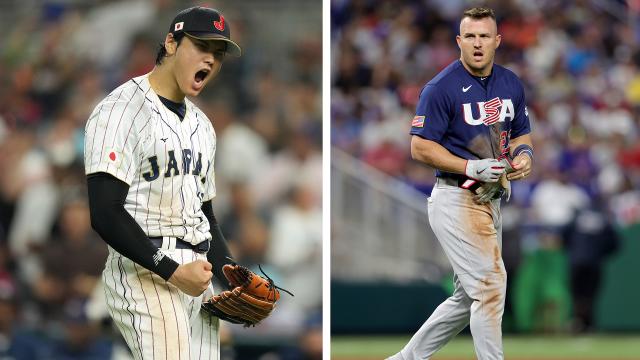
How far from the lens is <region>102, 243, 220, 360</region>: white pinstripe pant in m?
3.68

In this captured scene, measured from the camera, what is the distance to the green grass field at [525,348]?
9.97 meters

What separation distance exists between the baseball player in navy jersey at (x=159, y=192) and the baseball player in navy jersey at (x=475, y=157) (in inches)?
58.7

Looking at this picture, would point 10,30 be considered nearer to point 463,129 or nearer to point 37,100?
point 37,100

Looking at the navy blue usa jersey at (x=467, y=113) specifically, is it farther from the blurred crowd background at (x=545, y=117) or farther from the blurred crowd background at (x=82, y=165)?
the blurred crowd background at (x=545, y=117)

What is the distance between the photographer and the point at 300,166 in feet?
32.2

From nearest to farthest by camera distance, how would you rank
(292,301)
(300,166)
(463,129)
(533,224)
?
(463,129), (292,301), (300,166), (533,224)

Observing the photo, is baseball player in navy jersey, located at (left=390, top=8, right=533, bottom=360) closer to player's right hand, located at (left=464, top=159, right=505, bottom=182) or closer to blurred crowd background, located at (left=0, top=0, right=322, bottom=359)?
player's right hand, located at (left=464, top=159, right=505, bottom=182)

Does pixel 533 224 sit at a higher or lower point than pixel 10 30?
lower

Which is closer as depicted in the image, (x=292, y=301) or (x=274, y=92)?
(x=292, y=301)

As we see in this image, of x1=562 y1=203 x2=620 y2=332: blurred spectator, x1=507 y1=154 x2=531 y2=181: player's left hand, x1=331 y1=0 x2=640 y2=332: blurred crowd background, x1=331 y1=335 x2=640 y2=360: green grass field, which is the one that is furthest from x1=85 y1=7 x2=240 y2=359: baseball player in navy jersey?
Result: x1=562 y1=203 x2=620 y2=332: blurred spectator

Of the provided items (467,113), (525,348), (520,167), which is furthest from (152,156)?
(525,348)

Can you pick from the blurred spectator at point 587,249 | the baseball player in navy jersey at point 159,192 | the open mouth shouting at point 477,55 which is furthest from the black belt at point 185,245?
the blurred spectator at point 587,249

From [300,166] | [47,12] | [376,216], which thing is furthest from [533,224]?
[47,12]

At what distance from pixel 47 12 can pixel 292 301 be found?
5300 millimetres
